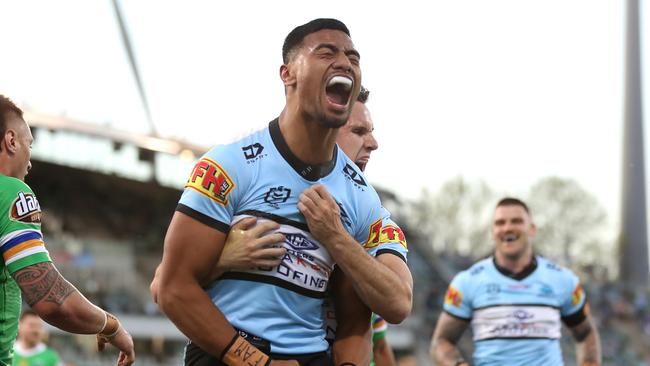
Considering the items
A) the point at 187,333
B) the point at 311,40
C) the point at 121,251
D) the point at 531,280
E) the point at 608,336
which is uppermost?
the point at 311,40

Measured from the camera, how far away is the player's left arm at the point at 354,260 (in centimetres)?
377

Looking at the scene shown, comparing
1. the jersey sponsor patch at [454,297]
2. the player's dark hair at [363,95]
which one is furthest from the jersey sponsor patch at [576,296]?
the player's dark hair at [363,95]

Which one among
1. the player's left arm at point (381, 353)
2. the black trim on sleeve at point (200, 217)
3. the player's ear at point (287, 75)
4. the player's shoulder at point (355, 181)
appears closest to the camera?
the black trim on sleeve at point (200, 217)

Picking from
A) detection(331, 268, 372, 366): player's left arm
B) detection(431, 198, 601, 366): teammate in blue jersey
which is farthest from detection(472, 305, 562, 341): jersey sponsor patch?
detection(331, 268, 372, 366): player's left arm

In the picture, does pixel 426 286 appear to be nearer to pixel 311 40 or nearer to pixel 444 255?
pixel 444 255

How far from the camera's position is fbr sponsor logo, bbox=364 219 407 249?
13.6 feet

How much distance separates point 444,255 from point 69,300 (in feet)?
114

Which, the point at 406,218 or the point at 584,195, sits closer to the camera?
the point at 406,218

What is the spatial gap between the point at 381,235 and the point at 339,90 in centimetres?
74

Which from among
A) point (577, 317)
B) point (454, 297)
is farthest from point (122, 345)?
point (577, 317)

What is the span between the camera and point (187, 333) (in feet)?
12.1

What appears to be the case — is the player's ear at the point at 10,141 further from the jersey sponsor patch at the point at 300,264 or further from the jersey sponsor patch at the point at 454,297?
the jersey sponsor patch at the point at 454,297

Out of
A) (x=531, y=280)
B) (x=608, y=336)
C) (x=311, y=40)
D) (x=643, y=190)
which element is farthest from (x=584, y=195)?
(x=311, y=40)

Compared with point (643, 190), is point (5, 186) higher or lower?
higher
